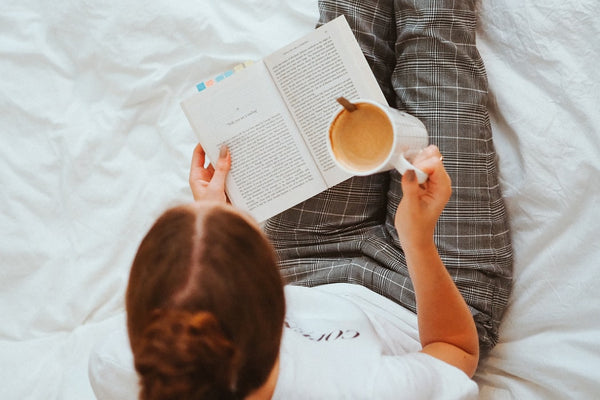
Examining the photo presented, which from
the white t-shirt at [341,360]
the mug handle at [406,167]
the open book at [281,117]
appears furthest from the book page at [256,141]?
the mug handle at [406,167]

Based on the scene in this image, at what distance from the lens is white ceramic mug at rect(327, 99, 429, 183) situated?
59 cm

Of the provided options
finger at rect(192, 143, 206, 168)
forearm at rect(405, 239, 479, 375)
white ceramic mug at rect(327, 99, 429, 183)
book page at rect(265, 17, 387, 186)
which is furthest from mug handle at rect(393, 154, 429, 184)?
finger at rect(192, 143, 206, 168)

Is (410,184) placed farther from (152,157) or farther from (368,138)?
(152,157)

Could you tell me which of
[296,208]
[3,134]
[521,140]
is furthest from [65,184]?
[521,140]

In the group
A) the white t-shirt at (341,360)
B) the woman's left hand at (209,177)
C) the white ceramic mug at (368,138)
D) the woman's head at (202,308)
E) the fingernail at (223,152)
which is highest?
the white ceramic mug at (368,138)

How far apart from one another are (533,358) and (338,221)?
1.12 feet

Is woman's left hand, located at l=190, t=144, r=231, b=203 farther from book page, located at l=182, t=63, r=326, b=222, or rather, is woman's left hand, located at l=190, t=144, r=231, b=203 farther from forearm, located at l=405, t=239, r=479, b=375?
forearm, located at l=405, t=239, r=479, b=375

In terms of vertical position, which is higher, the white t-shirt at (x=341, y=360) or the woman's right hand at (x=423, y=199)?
the woman's right hand at (x=423, y=199)

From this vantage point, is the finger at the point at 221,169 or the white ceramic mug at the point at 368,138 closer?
the white ceramic mug at the point at 368,138

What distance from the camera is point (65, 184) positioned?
1028 millimetres

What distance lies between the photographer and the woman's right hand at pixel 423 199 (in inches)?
23.7

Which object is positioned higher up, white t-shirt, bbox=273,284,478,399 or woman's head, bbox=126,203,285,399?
woman's head, bbox=126,203,285,399

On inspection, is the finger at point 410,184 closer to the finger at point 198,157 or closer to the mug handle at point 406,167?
the mug handle at point 406,167

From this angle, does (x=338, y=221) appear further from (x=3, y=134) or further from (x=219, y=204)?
(x=3, y=134)
